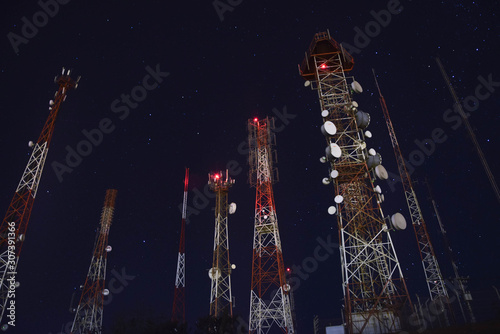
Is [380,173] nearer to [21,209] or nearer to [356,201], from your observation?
[356,201]

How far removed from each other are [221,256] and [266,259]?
5.16 meters

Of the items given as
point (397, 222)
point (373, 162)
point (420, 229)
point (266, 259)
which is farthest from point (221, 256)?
point (420, 229)

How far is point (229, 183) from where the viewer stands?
34.9 meters

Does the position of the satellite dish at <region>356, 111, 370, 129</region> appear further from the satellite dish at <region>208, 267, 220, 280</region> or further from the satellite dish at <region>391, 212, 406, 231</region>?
the satellite dish at <region>208, 267, 220, 280</region>

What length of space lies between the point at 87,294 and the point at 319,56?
38967mm

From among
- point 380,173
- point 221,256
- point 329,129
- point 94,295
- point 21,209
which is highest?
point 21,209

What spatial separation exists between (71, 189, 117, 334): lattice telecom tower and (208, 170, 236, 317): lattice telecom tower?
1611 cm

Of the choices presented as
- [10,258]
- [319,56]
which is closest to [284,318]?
[319,56]

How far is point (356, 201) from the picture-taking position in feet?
61.5

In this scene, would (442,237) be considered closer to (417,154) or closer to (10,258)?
(417,154)

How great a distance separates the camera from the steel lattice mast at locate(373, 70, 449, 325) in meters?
38.7

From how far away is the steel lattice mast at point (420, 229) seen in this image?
127 ft

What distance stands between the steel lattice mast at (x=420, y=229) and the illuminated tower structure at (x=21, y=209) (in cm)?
3899

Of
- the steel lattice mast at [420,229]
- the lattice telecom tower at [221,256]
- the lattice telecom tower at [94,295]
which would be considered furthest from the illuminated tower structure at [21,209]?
the steel lattice mast at [420,229]
